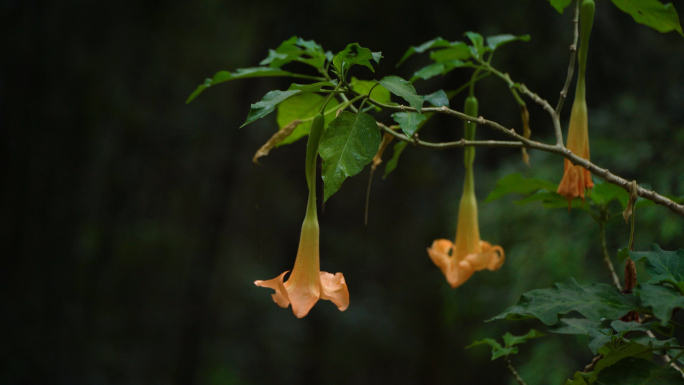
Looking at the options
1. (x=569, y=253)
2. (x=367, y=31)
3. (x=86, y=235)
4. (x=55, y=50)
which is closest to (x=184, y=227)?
(x=86, y=235)

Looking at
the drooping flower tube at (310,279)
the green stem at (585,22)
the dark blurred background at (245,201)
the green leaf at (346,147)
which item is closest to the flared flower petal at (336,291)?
the drooping flower tube at (310,279)

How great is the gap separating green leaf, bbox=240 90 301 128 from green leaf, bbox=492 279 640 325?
0.26 m

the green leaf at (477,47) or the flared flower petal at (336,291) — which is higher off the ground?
the green leaf at (477,47)

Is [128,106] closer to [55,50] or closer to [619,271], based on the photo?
[55,50]

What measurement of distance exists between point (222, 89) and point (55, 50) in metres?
1.20

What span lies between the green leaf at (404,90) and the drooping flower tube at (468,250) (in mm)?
298

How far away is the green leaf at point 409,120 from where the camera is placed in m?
0.48

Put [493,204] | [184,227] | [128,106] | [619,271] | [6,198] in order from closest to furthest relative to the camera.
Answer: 1. [619,271]
2. [493,204]
3. [6,198]
4. [128,106]
5. [184,227]

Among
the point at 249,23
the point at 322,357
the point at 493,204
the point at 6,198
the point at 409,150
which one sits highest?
the point at 249,23

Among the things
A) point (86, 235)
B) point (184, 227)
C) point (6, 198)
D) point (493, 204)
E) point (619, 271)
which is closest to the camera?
point (619, 271)

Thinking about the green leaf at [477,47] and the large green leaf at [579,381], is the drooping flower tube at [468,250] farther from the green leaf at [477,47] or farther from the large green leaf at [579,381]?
the large green leaf at [579,381]

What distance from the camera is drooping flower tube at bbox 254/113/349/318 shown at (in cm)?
48

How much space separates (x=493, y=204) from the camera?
1800mm

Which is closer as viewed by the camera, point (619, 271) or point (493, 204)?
point (619, 271)
